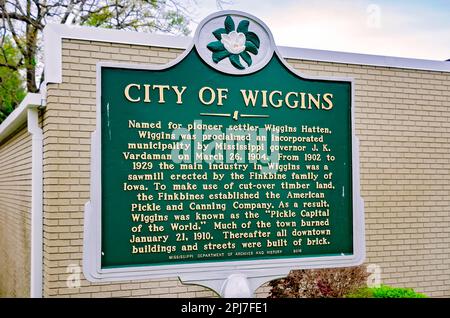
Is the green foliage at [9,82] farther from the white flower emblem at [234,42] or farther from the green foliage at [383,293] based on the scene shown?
the white flower emblem at [234,42]

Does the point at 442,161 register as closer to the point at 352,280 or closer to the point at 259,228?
the point at 352,280

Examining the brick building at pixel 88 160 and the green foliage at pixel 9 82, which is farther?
the green foliage at pixel 9 82

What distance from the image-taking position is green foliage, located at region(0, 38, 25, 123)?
21.0 meters

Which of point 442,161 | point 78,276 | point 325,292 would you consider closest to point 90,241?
point 78,276

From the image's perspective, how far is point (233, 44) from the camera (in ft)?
15.9

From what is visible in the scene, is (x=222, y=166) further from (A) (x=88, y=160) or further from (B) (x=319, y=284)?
(B) (x=319, y=284)

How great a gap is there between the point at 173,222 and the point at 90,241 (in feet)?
2.28

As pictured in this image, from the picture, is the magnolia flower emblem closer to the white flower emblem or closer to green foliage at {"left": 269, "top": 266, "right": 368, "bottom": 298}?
the white flower emblem

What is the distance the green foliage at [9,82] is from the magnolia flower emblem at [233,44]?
17531 millimetres

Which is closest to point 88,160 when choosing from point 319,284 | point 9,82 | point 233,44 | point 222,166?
point 222,166

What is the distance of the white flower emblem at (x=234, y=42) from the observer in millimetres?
4809

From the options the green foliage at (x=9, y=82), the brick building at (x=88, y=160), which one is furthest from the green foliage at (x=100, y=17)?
the brick building at (x=88, y=160)

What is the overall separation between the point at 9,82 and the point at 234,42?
2021cm

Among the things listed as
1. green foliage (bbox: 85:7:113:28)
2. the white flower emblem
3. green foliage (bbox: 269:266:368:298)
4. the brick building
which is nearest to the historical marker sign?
the white flower emblem
